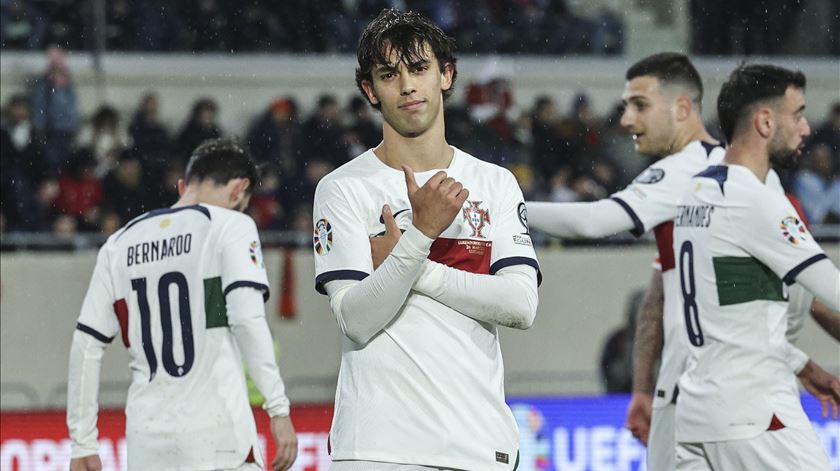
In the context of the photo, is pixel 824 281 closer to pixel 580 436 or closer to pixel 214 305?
pixel 214 305

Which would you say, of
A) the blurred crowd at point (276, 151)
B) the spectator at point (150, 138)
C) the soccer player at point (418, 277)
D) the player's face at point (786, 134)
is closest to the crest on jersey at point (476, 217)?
the soccer player at point (418, 277)

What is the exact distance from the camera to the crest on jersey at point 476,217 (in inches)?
165

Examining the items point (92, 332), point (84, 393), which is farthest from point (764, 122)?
point (84, 393)

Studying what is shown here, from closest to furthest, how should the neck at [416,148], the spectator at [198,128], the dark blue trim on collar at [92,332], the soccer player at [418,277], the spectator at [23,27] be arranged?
the soccer player at [418,277], the neck at [416,148], the dark blue trim on collar at [92,332], the spectator at [198,128], the spectator at [23,27]

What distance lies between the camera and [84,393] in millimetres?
5957

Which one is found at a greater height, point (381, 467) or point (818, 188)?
point (818, 188)

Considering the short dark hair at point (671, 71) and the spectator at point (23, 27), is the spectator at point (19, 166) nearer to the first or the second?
the spectator at point (23, 27)

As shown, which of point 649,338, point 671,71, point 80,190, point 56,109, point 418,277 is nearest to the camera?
point 418,277

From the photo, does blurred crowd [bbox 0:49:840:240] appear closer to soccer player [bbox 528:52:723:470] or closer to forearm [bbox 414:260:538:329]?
soccer player [bbox 528:52:723:470]

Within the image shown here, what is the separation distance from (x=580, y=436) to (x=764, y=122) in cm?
429

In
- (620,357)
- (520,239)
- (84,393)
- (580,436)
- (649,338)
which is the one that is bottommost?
(580,436)

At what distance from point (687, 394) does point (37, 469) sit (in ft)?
14.7

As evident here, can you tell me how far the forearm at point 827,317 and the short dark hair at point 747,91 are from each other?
2.61 feet

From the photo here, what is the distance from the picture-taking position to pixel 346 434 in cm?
409
